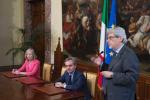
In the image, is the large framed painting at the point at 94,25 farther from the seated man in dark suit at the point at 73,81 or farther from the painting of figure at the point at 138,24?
the seated man in dark suit at the point at 73,81

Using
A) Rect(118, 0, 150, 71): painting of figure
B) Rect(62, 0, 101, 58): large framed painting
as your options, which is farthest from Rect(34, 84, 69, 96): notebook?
Rect(62, 0, 101, 58): large framed painting

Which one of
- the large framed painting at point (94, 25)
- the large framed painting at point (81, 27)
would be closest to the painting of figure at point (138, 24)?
the large framed painting at point (94, 25)

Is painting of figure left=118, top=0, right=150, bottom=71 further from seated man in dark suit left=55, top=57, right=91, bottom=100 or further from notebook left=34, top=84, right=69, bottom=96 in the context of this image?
notebook left=34, top=84, right=69, bottom=96

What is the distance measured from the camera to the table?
9.81 feet

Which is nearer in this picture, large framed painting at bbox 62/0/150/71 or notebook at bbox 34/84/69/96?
notebook at bbox 34/84/69/96

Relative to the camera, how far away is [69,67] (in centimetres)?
373

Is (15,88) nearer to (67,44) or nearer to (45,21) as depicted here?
(67,44)

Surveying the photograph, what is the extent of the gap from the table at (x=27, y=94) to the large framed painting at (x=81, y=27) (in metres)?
Result: 2.59

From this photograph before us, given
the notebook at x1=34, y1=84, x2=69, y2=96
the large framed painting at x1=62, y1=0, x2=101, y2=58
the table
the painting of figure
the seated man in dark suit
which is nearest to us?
the table

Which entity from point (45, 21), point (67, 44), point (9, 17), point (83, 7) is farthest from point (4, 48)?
point (83, 7)

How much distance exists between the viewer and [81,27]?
20.8ft

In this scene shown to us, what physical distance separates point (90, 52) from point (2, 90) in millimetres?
2965

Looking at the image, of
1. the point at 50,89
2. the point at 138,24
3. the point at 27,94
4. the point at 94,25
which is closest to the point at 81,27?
the point at 94,25

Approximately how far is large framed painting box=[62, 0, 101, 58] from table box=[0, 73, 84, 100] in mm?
2594
